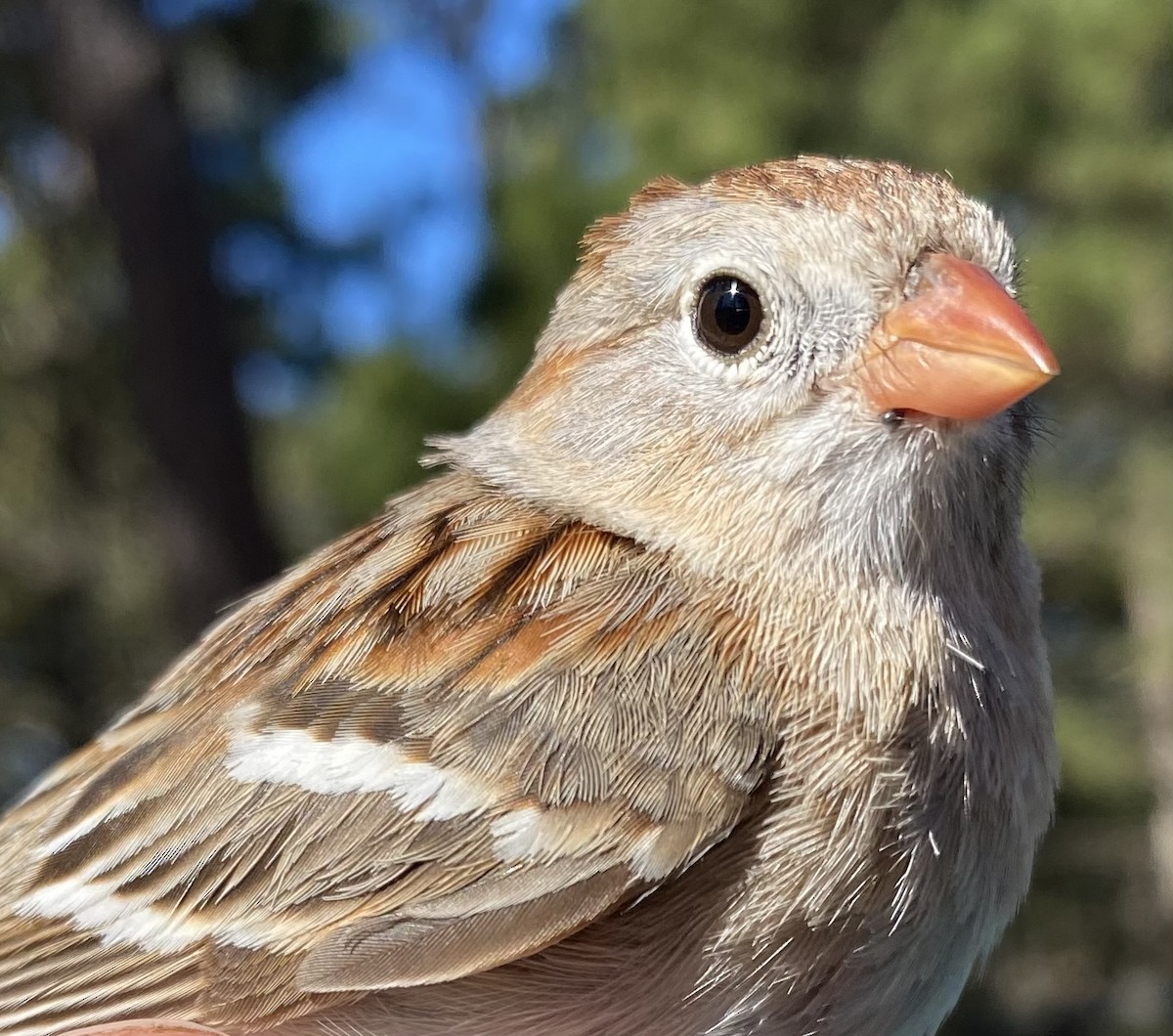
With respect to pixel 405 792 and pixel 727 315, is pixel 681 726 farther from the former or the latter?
pixel 727 315

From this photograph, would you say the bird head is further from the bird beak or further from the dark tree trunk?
the dark tree trunk

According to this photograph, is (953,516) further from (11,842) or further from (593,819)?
(11,842)

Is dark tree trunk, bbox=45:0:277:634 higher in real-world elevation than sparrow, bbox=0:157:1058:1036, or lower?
higher

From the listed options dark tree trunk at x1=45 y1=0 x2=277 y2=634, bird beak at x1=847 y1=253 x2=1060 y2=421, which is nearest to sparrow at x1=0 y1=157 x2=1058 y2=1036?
bird beak at x1=847 y1=253 x2=1060 y2=421

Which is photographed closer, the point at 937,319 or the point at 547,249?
the point at 937,319

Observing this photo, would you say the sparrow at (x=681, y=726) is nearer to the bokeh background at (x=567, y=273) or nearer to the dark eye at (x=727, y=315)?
→ the dark eye at (x=727, y=315)

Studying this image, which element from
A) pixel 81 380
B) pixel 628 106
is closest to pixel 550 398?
pixel 628 106
